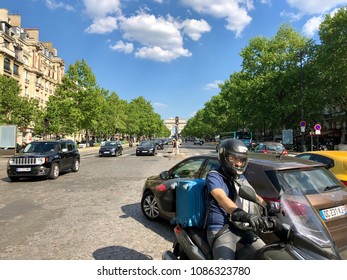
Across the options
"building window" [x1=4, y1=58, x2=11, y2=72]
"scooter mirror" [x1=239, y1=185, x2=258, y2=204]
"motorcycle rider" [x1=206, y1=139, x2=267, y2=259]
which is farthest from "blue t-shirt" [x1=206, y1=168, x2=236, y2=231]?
"building window" [x1=4, y1=58, x2=11, y2=72]

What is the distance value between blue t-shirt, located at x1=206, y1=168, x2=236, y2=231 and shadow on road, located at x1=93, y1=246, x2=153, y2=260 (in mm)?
1931

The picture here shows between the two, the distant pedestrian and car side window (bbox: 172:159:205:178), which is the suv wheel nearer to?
car side window (bbox: 172:159:205:178)

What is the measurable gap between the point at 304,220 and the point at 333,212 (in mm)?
2053

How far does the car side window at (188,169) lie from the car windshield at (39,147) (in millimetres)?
8992

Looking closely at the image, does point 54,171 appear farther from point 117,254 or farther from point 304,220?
point 304,220

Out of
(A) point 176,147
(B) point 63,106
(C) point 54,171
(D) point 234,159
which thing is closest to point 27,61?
(B) point 63,106

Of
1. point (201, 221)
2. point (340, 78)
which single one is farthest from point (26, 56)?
point (201, 221)

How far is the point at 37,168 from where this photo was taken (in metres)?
11.9

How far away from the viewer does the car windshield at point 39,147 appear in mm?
12931

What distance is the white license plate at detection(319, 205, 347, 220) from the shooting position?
3.82 metres

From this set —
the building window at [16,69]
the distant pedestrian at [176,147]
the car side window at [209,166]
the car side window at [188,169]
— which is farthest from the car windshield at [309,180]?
the building window at [16,69]

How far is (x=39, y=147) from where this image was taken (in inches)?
520
